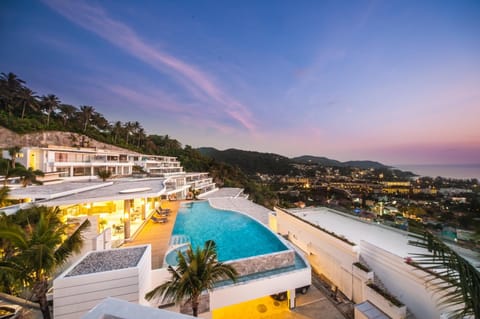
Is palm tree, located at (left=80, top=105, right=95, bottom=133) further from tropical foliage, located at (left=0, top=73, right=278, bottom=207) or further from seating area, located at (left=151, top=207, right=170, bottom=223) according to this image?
seating area, located at (left=151, top=207, right=170, bottom=223)

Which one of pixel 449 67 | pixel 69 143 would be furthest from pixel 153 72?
pixel 449 67

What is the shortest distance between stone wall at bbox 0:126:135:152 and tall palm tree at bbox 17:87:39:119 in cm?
605

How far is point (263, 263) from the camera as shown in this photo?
24.0 ft

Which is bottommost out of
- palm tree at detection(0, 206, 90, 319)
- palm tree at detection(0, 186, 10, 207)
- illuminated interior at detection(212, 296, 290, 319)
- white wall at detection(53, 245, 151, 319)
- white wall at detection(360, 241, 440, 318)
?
illuminated interior at detection(212, 296, 290, 319)

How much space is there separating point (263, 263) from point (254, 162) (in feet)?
214

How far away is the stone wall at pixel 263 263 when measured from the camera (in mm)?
7000

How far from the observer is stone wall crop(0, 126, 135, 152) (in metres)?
23.2

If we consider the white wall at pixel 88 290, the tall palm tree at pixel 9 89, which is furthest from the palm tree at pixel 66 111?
the white wall at pixel 88 290

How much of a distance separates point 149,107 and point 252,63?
18.7 m

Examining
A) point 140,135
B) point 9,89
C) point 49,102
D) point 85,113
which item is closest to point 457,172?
point 85,113

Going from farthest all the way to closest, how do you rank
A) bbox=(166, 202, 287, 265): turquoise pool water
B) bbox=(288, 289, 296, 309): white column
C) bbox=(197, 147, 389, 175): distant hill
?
bbox=(197, 147, 389, 175): distant hill, bbox=(166, 202, 287, 265): turquoise pool water, bbox=(288, 289, 296, 309): white column

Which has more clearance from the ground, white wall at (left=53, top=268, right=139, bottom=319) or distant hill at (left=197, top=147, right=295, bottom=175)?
distant hill at (left=197, top=147, right=295, bottom=175)

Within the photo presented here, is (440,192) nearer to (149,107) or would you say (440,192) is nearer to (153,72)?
(153,72)

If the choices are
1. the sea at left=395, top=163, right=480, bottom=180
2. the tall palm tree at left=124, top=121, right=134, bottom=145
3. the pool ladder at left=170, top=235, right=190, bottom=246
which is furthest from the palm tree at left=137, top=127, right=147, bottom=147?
the sea at left=395, top=163, right=480, bottom=180
